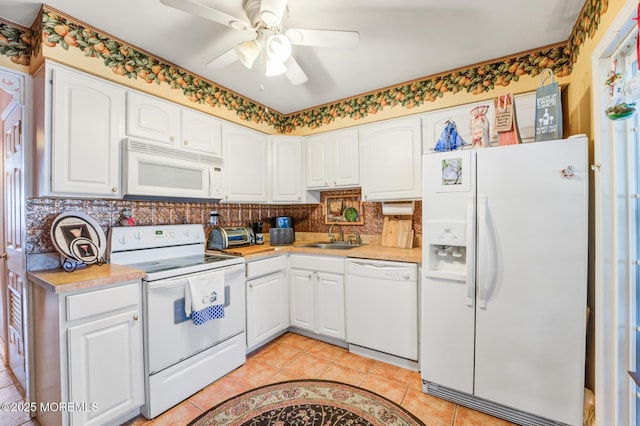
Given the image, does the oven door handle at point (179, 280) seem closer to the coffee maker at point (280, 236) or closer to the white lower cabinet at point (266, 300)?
the white lower cabinet at point (266, 300)

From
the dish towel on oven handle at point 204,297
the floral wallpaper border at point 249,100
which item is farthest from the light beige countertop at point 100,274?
the floral wallpaper border at point 249,100

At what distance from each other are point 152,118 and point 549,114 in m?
2.73

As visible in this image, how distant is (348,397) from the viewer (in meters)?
1.84

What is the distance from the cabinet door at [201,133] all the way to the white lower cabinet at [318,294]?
1.32 m

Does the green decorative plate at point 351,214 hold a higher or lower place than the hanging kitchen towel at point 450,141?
lower

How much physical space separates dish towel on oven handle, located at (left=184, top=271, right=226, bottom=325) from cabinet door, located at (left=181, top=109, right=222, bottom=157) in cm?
114

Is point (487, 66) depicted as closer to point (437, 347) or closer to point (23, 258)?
point (437, 347)

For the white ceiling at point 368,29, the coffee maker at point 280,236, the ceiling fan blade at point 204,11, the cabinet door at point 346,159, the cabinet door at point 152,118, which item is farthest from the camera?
the coffee maker at point 280,236

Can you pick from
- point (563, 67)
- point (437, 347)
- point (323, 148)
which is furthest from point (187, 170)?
point (563, 67)

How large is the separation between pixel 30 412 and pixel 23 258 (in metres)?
1.00

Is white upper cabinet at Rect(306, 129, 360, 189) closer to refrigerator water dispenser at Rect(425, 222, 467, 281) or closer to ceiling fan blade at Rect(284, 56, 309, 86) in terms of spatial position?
ceiling fan blade at Rect(284, 56, 309, 86)

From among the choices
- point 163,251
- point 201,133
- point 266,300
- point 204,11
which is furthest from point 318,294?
point 204,11

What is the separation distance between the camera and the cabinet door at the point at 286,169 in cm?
306

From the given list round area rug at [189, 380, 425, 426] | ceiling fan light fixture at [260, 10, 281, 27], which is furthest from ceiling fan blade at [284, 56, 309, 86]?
round area rug at [189, 380, 425, 426]
